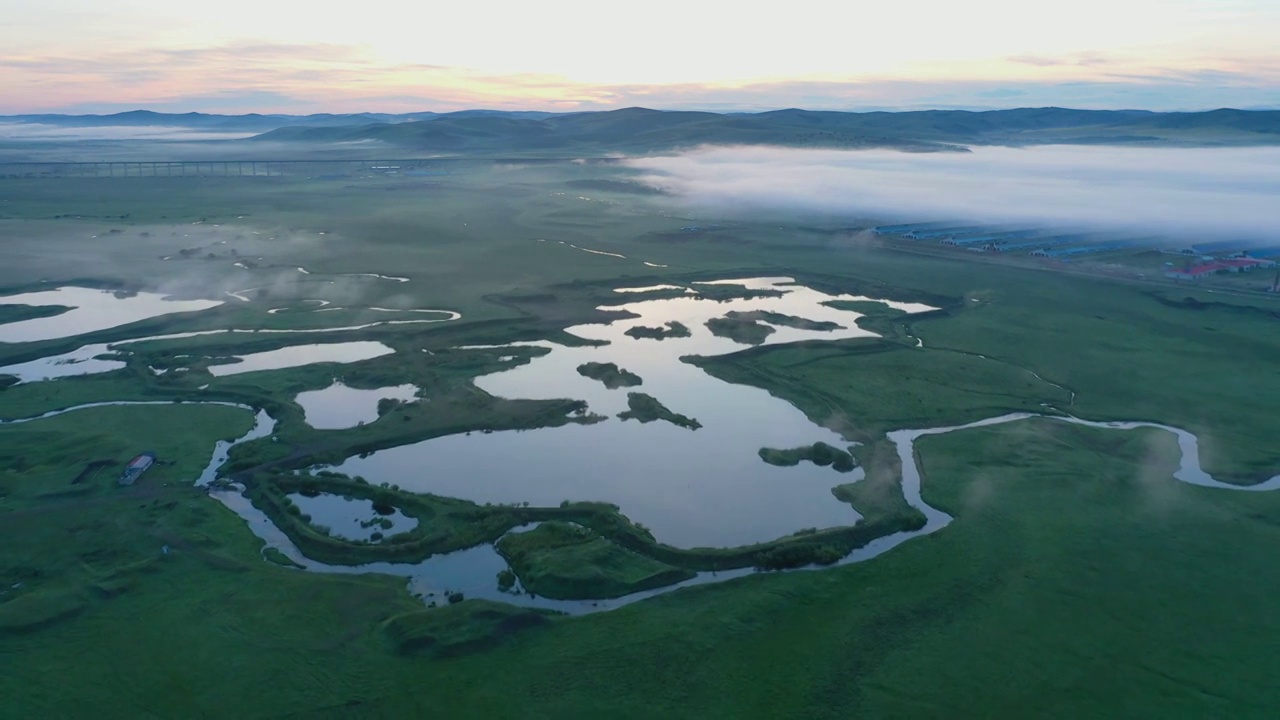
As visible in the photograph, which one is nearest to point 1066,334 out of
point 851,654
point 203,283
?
point 851,654

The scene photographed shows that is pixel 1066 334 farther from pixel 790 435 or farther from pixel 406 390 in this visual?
pixel 406 390

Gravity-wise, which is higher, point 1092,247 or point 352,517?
point 1092,247

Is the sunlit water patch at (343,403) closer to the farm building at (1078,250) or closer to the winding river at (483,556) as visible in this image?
the winding river at (483,556)

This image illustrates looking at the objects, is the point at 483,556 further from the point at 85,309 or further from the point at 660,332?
the point at 85,309

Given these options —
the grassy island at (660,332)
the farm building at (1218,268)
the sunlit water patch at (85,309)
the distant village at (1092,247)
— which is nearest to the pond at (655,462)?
the grassy island at (660,332)

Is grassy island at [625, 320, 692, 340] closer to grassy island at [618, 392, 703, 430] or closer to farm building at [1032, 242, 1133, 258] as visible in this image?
grassy island at [618, 392, 703, 430]

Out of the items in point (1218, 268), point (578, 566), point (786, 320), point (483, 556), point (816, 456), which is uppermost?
point (1218, 268)

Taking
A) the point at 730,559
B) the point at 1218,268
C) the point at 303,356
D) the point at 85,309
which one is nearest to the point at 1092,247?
the point at 1218,268
